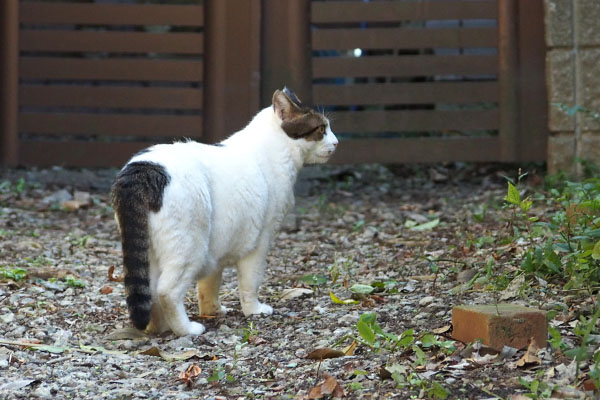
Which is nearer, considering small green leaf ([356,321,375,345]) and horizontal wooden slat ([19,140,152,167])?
small green leaf ([356,321,375,345])

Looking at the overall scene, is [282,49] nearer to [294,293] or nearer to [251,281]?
[294,293]

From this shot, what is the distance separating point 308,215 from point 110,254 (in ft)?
6.57

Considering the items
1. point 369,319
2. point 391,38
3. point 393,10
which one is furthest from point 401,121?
point 369,319

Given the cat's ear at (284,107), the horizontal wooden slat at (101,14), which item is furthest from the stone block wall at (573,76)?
the cat's ear at (284,107)

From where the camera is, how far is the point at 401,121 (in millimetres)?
8594

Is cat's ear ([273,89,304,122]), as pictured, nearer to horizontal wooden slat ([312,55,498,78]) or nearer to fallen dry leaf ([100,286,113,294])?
fallen dry leaf ([100,286,113,294])

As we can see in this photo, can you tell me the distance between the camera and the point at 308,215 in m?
7.46

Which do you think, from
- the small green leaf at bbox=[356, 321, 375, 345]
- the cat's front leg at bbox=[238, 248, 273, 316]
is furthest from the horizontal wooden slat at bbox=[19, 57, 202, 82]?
the small green leaf at bbox=[356, 321, 375, 345]

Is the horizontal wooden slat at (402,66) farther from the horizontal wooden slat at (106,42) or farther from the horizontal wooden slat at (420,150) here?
the horizontal wooden slat at (106,42)

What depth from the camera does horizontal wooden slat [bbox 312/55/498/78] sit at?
8555mm

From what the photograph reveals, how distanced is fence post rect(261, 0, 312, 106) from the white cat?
376 centimetres

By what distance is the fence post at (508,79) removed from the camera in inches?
330

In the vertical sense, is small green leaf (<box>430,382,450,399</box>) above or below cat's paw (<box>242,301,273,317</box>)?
above

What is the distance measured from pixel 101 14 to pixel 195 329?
5444mm
